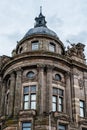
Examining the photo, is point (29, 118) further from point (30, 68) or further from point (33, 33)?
point (33, 33)

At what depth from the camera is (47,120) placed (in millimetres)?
38219

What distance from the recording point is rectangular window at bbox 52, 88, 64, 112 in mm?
41466

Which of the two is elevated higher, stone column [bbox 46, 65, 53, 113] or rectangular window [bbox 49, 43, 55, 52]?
rectangular window [bbox 49, 43, 55, 52]

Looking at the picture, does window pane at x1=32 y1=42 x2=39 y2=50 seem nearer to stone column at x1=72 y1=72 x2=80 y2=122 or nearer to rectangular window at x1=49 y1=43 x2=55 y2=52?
rectangular window at x1=49 y1=43 x2=55 y2=52

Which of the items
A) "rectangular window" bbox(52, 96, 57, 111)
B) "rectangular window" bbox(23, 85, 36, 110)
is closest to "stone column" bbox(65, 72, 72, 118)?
"rectangular window" bbox(52, 96, 57, 111)

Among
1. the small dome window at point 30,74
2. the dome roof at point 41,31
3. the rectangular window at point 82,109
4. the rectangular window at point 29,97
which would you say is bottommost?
the rectangular window at point 82,109

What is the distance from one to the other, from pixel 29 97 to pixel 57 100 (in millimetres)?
3947

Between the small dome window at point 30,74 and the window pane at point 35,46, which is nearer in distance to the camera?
the small dome window at point 30,74

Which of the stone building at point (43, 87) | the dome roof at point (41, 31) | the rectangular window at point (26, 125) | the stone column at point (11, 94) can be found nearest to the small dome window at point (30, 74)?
the stone building at point (43, 87)

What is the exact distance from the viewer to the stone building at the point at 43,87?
128ft

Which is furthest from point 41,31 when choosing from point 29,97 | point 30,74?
point 29,97

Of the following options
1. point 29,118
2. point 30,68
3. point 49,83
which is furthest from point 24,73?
point 29,118

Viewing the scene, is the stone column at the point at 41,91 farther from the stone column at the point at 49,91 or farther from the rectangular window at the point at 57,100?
the rectangular window at the point at 57,100

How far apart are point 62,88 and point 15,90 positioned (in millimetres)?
6796
